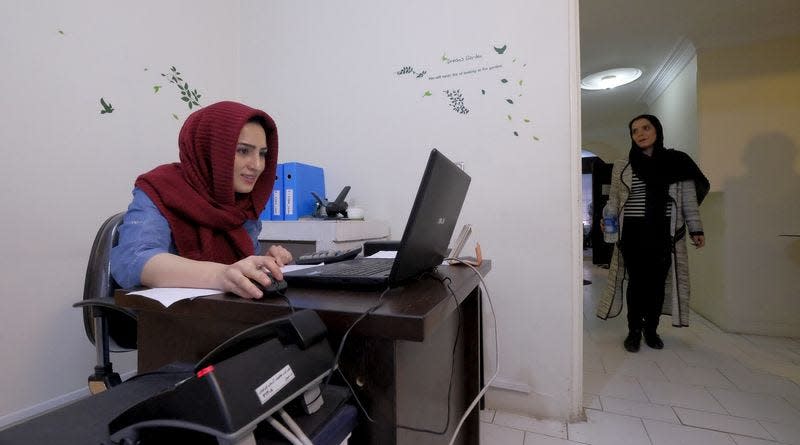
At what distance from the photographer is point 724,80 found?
2.72 m

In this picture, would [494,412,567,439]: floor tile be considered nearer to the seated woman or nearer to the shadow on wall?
the seated woman

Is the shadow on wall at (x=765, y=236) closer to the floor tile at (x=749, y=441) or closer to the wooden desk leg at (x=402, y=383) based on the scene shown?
the floor tile at (x=749, y=441)

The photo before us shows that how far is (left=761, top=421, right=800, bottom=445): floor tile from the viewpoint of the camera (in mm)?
1320

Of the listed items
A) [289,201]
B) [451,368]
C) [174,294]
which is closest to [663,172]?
[451,368]

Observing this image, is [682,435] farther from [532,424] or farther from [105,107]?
[105,107]

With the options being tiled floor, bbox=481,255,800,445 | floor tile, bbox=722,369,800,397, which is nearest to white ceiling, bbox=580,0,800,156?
tiled floor, bbox=481,255,800,445

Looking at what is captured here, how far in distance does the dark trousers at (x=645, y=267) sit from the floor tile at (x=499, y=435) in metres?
1.40

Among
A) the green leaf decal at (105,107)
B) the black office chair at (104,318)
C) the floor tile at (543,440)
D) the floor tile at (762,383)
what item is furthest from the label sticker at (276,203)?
the floor tile at (762,383)

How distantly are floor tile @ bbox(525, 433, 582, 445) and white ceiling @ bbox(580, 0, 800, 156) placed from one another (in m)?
2.74

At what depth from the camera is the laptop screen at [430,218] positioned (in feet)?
1.83

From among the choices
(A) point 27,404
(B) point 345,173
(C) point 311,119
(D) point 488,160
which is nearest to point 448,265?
(D) point 488,160

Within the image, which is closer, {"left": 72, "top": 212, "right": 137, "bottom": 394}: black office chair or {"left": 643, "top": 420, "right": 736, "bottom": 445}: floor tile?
{"left": 72, "top": 212, "right": 137, "bottom": 394}: black office chair

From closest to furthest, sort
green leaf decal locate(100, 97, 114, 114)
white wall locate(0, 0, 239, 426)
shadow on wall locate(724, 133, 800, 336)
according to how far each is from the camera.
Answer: white wall locate(0, 0, 239, 426) < green leaf decal locate(100, 97, 114, 114) < shadow on wall locate(724, 133, 800, 336)

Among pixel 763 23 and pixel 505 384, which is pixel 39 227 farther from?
pixel 763 23
